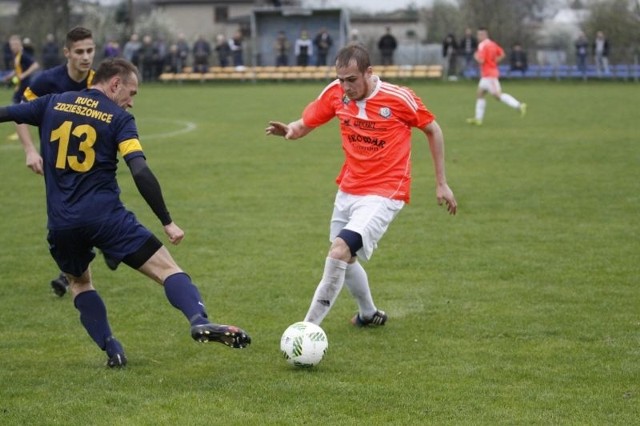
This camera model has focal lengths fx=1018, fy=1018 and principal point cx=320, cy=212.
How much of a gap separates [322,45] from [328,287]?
1363 inches

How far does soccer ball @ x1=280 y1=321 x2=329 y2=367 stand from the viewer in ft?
19.8

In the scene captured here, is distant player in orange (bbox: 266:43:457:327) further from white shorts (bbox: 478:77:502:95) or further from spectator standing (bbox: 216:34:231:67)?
spectator standing (bbox: 216:34:231:67)

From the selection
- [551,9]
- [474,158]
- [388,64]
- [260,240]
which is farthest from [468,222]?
[551,9]

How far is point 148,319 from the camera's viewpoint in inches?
294

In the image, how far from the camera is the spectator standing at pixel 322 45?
133 ft

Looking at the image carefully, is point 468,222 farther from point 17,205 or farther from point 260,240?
point 17,205

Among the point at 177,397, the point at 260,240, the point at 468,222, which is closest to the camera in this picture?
the point at 177,397

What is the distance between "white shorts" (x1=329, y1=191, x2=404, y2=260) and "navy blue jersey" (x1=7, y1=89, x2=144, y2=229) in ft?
5.04

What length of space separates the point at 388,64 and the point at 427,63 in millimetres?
2164

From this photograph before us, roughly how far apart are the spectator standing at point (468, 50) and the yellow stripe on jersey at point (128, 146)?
34.5 metres

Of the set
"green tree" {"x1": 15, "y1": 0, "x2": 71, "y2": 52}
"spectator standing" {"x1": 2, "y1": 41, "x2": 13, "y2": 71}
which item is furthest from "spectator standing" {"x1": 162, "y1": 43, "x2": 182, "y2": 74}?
"green tree" {"x1": 15, "y1": 0, "x2": 71, "y2": 52}

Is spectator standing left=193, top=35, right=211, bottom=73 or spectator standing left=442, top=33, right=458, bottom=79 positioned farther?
spectator standing left=193, top=35, right=211, bottom=73

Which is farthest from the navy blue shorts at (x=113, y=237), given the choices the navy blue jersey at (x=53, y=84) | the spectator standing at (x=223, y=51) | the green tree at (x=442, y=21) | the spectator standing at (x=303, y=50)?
the green tree at (x=442, y=21)

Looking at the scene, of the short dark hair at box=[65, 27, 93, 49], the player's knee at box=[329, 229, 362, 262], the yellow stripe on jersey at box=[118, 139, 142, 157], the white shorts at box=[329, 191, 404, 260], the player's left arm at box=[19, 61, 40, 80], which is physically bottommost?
the player's knee at box=[329, 229, 362, 262]
